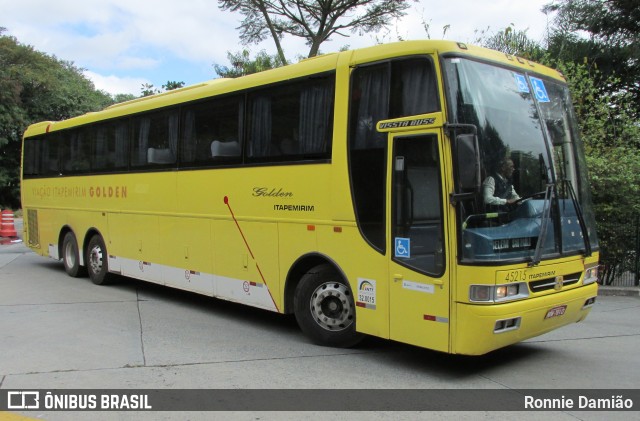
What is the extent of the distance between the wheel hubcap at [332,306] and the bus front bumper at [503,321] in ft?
4.96

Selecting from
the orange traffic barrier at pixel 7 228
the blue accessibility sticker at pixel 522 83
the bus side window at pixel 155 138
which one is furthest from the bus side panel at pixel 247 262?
the orange traffic barrier at pixel 7 228

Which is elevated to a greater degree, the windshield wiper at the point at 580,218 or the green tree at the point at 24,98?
the green tree at the point at 24,98

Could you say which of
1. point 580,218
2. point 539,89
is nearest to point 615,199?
point 580,218

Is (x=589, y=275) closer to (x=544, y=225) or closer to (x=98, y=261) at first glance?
(x=544, y=225)

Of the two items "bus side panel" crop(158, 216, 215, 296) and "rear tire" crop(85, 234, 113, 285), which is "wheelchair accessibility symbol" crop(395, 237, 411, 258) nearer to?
"bus side panel" crop(158, 216, 215, 296)

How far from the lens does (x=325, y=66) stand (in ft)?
21.3

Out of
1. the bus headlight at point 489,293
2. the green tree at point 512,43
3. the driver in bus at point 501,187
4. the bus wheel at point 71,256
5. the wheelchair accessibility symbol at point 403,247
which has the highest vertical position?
the green tree at point 512,43

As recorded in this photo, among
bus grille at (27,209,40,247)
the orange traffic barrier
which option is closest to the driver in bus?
bus grille at (27,209,40,247)

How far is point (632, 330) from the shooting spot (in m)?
7.84

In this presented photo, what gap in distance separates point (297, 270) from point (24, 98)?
43172 mm

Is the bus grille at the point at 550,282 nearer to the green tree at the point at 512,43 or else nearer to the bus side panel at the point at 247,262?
the bus side panel at the point at 247,262

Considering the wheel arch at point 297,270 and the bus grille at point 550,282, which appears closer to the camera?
the bus grille at point 550,282

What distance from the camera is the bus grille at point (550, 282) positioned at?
538 cm

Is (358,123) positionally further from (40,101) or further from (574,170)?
(40,101)
